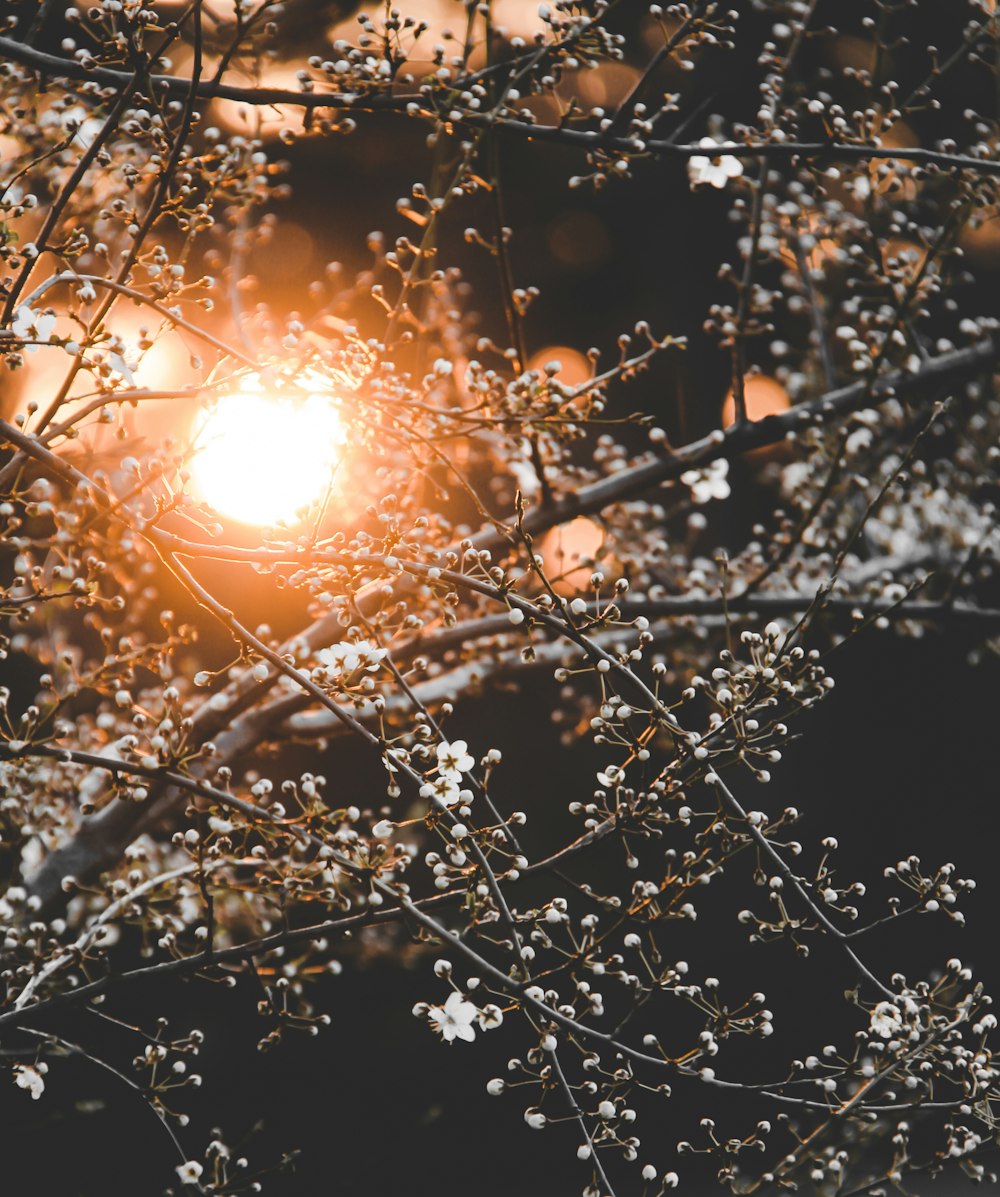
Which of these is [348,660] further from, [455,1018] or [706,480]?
[706,480]

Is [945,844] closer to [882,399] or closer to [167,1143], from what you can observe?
[882,399]

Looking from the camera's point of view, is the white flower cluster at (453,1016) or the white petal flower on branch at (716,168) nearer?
the white flower cluster at (453,1016)

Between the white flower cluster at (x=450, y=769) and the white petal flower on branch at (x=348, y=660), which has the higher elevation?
the white petal flower on branch at (x=348, y=660)

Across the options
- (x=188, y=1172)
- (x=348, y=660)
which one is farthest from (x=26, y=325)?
(x=188, y=1172)

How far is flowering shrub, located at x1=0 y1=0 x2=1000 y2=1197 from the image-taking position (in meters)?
1.75

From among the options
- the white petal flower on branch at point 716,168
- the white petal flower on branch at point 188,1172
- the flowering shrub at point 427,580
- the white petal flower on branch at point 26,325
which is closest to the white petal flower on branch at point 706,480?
the flowering shrub at point 427,580

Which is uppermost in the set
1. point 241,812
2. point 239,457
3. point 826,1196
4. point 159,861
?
point 239,457

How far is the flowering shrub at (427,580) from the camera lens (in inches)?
68.9

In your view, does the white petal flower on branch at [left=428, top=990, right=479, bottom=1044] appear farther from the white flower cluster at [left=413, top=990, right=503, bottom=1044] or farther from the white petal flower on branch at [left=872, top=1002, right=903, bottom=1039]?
the white petal flower on branch at [left=872, top=1002, right=903, bottom=1039]

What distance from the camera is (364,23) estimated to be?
203 centimetres

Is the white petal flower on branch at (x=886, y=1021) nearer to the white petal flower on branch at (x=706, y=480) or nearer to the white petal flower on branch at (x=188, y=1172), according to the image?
the white petal flower on branch at (x=188, y=1172)

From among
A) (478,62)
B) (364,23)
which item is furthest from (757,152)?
(478,62)

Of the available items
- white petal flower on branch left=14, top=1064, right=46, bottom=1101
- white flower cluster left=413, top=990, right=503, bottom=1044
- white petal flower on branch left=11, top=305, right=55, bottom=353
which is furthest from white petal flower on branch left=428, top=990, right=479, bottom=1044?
white petal flower on branch left=11, top=305, right=55, bottom=353

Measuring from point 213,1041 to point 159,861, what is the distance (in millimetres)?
1789
